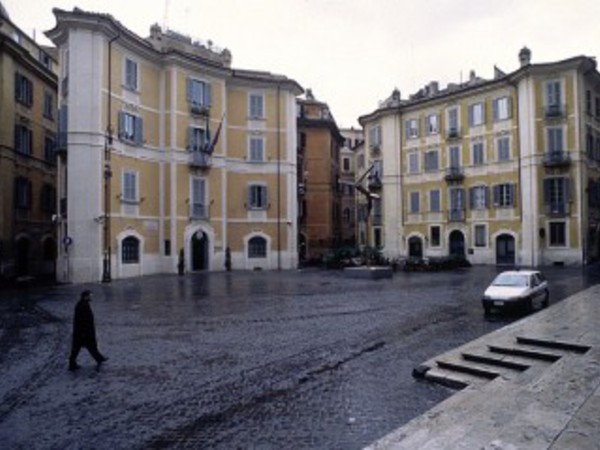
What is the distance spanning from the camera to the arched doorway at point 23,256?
110 ft

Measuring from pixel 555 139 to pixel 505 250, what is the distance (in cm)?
948

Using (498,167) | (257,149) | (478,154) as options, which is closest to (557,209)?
(498,167)

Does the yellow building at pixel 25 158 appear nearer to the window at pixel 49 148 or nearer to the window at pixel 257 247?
the window at pixel 49 148

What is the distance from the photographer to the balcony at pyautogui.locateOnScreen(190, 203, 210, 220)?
117 feet

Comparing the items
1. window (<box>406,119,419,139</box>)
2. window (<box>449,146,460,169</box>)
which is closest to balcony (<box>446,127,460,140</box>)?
window (<box>449,146,460,169</box>)

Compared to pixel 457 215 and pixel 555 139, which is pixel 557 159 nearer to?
pixel 555 139

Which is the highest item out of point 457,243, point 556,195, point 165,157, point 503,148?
point 503,148

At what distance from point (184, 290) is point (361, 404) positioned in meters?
17.2

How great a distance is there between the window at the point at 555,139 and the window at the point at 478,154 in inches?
213

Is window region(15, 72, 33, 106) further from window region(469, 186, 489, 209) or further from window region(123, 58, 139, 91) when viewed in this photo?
window region(469, 186, 489, 209)

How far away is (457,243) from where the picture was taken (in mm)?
43750

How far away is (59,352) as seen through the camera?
10977 mm

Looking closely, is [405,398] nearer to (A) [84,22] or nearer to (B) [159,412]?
(B) [159,412]

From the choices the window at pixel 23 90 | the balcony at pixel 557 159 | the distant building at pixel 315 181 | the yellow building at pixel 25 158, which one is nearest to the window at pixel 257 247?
the distant building at pixel 315 181
